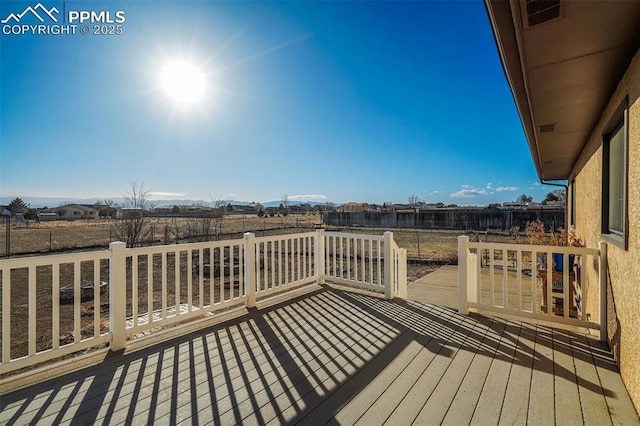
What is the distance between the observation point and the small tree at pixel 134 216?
34.7 ft

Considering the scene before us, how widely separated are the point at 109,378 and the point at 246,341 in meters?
1.02

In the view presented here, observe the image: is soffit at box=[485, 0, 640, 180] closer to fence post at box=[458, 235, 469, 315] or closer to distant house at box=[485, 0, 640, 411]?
distant house at box=[485, 0, 640, 411]

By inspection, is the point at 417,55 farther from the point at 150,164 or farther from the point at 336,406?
the point at 150,164

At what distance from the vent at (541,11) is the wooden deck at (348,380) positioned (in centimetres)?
210

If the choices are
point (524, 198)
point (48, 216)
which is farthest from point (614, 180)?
point (48, 216)

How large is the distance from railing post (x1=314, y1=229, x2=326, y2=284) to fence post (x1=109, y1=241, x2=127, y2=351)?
8.72ft

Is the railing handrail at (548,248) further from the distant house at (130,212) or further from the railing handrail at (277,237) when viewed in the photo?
the distant house at (130,212)

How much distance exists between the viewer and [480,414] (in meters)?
1.67

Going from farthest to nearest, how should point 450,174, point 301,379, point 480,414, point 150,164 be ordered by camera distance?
point 450,174 < point 150,164 < point 301,379 < point 480,414

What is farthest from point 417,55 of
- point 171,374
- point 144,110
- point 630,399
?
point 171,374

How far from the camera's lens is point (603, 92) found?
7.97 ft

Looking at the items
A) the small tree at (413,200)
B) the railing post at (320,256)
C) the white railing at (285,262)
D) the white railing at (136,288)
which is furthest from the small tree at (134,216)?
the small tree at (413,200)

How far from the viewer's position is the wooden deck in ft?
5.51

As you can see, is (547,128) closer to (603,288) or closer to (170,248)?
(603,288)
